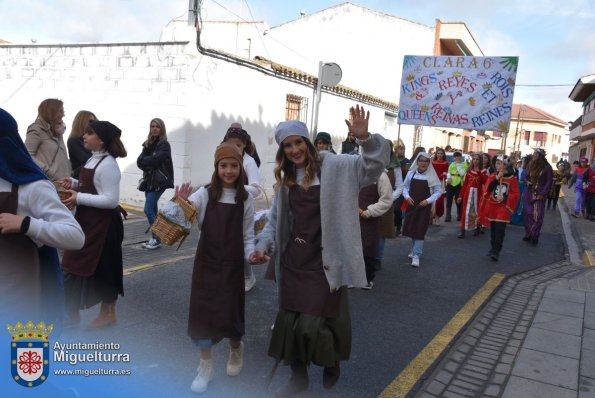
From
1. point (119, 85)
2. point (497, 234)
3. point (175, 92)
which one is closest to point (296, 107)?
point (175, 92)

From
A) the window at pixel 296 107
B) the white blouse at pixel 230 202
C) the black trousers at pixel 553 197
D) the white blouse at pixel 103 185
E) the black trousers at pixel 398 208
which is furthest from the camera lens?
the black trousers at pixel 553 197

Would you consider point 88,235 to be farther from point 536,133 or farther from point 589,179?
point 536,133

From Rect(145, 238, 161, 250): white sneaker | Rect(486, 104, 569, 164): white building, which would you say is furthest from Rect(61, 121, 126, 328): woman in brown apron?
Rect(486, 104, 569, 164): white building

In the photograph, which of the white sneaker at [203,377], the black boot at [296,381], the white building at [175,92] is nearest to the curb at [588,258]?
the black boot at [296,381]

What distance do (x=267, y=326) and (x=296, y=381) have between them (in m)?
1.28

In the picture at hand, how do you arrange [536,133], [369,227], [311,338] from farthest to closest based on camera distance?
[536,133] < [369,227] < [311,338]

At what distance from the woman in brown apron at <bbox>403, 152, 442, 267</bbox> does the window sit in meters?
6.61

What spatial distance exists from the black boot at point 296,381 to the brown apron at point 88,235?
1794 millimetres

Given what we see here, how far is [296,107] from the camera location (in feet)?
44.6

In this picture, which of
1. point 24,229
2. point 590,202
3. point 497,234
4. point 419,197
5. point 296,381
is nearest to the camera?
point 24,229

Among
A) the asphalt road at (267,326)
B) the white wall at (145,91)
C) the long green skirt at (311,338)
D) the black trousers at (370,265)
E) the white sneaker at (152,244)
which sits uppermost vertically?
the white wall at (145,91)

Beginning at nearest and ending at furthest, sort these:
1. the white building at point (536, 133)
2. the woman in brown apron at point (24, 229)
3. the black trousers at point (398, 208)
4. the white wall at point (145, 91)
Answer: the woman in brown apron at point (24, 229)
the black trousers at point (398, 208)
the white wall at point (145, 91)
the white building at point (536, 133)

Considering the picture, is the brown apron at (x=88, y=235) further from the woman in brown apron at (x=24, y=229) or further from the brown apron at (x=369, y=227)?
the brown apron at (x=369, y=227)

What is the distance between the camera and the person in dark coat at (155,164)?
6.45 m
